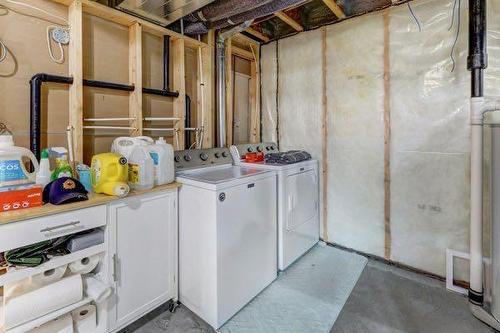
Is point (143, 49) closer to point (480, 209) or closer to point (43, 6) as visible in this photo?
point (43, 6)

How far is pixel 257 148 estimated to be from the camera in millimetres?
2924

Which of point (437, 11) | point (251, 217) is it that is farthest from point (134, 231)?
point (437, 11)

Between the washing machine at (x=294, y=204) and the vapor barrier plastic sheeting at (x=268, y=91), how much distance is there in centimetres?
40

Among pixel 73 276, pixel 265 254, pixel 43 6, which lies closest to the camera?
pixel 73 276

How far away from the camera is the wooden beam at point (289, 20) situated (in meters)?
2.52

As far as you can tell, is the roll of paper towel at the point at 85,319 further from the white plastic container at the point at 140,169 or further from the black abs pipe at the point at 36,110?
the black abs pipe at the point at 36,110

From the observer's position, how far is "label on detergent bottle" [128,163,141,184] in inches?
66.6

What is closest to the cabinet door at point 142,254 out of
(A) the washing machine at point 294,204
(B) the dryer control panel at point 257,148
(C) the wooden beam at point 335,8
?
(A) the washing machine at point 294,204

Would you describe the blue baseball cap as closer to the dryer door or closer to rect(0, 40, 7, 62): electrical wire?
rect(0, 40, 7, 62): electrical wire

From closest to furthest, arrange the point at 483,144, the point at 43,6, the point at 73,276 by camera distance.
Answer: the point at 73,276
the point at 43,6
the point at 483,144

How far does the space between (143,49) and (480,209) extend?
9.69 feet

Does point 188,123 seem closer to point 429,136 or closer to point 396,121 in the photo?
point 396,121

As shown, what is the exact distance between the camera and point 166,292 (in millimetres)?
1844

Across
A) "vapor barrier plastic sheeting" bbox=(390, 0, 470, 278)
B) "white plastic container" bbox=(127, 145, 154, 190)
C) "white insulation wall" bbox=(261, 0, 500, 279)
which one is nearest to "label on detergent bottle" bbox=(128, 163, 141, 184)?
"white plastic container" bbox=(127, 145, 154, 190)
